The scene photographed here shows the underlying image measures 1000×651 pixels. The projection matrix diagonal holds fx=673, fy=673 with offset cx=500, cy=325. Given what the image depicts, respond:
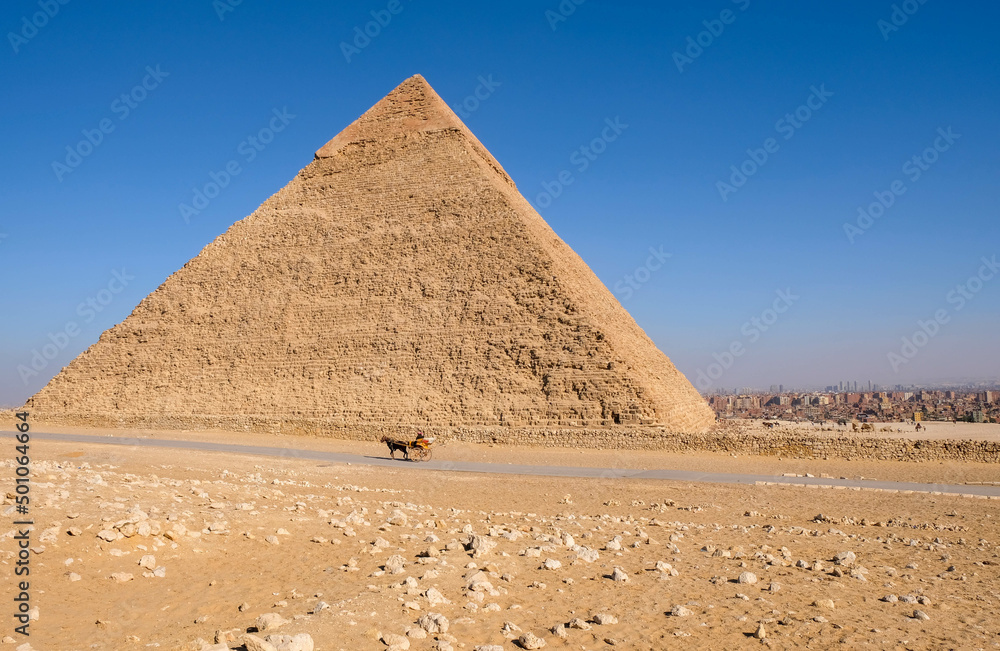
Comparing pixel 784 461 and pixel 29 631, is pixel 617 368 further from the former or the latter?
pixel 29 631

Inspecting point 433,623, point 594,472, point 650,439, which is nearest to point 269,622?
point 433,623

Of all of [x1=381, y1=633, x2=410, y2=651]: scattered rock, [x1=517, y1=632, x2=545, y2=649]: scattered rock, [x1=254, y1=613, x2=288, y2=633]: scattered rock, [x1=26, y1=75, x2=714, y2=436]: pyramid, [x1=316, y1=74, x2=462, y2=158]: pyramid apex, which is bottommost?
[x1=517, y1=632, x2=545, y2=649]: scattered rock

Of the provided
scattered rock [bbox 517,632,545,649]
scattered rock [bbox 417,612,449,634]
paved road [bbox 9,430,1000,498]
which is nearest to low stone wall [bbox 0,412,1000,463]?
paved road [bbox 9,430,1000,498]

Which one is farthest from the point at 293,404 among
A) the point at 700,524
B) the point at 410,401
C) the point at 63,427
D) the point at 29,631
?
the point at 29,631

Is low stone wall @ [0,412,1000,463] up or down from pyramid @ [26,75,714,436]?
down

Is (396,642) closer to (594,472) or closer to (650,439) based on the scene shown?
(594,472)

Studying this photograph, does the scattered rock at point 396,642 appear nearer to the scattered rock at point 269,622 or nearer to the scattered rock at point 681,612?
the scattered rock at point 269,622

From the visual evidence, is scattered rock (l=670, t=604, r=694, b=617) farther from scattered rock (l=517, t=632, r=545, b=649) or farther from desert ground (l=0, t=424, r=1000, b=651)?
scattered rock (l=517, t=632, r=545, b=649)
